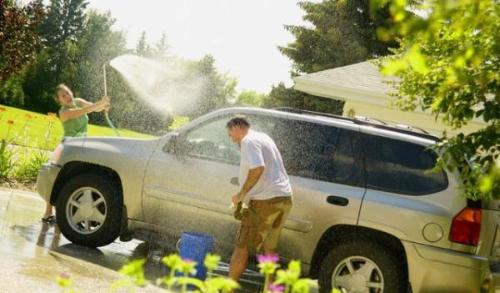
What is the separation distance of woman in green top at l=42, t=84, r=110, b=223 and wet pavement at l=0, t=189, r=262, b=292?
29.0 inches

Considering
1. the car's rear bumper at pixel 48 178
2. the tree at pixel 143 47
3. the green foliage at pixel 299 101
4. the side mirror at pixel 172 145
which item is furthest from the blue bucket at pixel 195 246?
the tree at pixel 143 47

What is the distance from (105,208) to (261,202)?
2036mm

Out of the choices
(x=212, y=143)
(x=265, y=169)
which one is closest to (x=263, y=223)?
(x=265, y=169)

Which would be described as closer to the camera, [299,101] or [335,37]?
[299,101]

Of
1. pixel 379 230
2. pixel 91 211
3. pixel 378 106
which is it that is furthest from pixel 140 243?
pixel 378 106

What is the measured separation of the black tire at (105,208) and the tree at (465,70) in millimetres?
3347

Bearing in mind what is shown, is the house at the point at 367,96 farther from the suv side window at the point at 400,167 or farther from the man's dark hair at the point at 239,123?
the man's dark hair at the point at 239,123

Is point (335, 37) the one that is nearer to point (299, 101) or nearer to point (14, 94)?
point (299, 101)

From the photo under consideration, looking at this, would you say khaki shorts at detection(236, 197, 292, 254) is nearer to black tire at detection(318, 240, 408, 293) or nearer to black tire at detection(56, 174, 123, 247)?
black tire at detection(318, 240, 408, 293)

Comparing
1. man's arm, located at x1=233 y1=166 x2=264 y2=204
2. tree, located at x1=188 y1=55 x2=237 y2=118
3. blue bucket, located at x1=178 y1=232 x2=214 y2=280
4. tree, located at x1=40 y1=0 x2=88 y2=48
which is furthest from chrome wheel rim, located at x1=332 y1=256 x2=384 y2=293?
tree, located at x1=188 y1=55 x2=237 y2=118

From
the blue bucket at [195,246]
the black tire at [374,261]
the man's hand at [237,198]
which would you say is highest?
the man's hand at [237,198]

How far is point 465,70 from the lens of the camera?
3.13 m

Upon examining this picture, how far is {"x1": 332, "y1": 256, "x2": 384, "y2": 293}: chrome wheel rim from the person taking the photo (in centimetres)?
573

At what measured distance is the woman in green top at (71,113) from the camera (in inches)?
326
